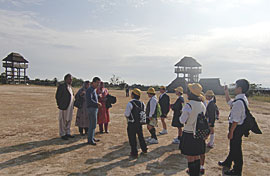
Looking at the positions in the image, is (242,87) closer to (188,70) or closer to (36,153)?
(36,153)

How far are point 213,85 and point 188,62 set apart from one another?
12191 millimetres

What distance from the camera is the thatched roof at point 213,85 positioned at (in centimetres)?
5044

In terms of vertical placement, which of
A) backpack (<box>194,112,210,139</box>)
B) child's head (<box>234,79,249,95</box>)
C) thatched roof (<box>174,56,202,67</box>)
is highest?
thatched roof (<box>174,56,202,67</box>)

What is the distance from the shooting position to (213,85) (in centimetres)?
A: 5194

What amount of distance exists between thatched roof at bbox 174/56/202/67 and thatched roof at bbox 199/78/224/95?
356 inches

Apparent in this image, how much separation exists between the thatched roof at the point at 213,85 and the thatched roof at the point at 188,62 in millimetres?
9048

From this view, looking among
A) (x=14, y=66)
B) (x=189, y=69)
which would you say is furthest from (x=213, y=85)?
(x=14, y=66)

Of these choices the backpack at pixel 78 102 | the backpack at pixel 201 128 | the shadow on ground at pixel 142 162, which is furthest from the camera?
the backpack at pixel 78 102

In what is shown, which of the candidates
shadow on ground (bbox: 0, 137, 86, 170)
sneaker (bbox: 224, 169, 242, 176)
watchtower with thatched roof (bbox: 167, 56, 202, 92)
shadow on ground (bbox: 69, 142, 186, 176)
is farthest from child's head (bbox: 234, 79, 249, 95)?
watchtower with thatched roof (bbox: 167, 56, 202, 92)

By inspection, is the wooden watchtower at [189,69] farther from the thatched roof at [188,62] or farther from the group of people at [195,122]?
the group of people at [195,122]

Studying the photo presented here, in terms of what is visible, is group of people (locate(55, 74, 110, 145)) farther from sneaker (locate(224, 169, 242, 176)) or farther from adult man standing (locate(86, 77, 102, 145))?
sneaker (locate(224, 169, 242, 176))

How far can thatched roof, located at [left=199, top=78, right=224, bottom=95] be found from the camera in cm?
5044

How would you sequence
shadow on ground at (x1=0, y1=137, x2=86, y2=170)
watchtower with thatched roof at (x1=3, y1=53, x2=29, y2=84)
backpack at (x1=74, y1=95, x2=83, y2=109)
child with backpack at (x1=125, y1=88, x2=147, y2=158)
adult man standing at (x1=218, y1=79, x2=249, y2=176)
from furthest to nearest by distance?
watchtower with thatched roof at (x1=3, y1=53, x2=29, y2=84), backpack at (x1=74, y1=95, x2=83, y2=109), child with backpack at (x1=125, y1=88, x2=147, y2=158), shadow on ground at (x1=0, y1=137, x2=86, y2=170), adult man standing at (x1=218, y1=79, x2=249, y2=176)

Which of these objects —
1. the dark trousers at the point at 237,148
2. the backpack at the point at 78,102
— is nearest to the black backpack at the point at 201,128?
the dark trousers at the point at 237,148
